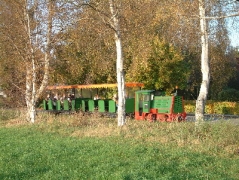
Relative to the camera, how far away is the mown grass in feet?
27.6

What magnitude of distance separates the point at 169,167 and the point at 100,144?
12.3ft

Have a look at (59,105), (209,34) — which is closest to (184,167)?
(209,34)

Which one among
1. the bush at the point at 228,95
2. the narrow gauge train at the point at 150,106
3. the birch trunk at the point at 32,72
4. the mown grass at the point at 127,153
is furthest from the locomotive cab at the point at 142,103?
the bush at the point at 228,95

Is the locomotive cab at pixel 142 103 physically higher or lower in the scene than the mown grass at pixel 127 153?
higher

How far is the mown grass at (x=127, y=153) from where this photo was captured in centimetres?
841

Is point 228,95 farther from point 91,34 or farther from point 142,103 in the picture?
point 91,34

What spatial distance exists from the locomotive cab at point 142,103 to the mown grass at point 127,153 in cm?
686

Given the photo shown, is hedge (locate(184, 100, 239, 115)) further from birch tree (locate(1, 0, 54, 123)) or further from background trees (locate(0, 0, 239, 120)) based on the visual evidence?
birch tree (locate(1, 0, 54, 123))

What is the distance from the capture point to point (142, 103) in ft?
76.3

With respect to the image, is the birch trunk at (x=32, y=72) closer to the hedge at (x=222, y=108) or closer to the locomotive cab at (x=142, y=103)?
the locomotive cab at (x=142, y=103)

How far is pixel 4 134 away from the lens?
52.5ft

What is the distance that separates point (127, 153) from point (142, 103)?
42.4 ft

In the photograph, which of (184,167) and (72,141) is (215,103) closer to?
(72,141)

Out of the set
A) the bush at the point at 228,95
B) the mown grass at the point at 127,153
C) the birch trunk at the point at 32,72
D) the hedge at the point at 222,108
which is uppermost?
the birch trunk at the point at 32,72
